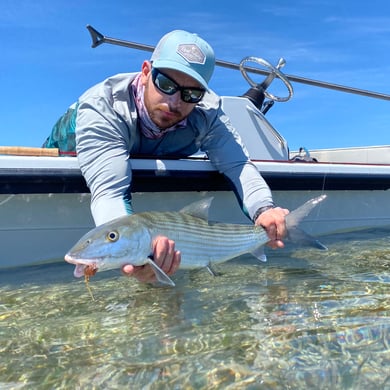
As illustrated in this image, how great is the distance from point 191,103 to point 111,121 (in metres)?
0.53

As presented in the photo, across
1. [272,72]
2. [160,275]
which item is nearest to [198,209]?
[160,275]

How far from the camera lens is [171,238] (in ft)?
8.18

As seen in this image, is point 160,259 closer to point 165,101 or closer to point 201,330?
point 201,330

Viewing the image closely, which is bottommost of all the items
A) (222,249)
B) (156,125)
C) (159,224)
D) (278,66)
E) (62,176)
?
(222,249)

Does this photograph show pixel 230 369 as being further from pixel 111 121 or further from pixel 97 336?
pixel 111 121

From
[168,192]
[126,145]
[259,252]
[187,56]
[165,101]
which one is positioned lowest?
[259,252]

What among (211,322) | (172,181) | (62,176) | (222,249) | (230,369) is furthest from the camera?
(172,181)

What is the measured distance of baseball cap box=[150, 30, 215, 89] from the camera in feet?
9.23

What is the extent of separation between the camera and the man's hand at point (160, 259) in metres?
2.31

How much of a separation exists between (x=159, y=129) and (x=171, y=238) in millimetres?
1091

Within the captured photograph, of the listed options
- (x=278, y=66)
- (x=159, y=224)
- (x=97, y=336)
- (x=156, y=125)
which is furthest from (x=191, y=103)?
(x=278, y=66)

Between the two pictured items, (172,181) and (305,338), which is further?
(172,181)

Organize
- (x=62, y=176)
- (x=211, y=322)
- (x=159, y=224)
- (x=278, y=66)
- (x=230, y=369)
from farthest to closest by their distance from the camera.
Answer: (x=278, y=66) → (x=62, y=176) → (x=159, y=224) → (x=211, y=322) → (x=230, y=369)

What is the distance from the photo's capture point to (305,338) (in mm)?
2016
